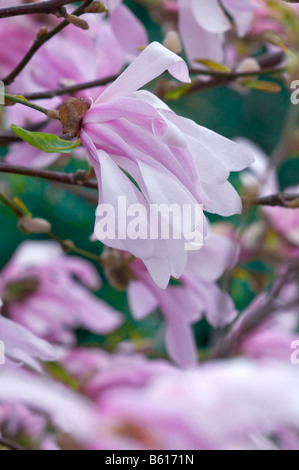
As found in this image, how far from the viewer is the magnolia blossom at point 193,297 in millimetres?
383

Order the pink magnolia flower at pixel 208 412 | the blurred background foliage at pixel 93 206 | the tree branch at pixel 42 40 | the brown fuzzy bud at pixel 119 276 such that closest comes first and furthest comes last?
the pink magnolia flower at pixel 208 412
the tree branch at pixel 42 40
the brown fuzzy bud at pixel 119 276
the blurred background foliage at pixel 93 206

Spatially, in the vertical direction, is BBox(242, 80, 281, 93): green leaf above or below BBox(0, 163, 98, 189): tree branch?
above

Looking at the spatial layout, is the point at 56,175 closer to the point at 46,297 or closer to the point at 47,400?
the point at 47,400

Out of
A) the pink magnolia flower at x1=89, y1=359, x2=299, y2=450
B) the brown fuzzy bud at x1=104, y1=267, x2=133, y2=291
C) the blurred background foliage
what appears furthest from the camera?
the blurred background foliage

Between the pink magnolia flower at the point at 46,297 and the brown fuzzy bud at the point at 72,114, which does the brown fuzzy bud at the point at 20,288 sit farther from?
the brown fuzzy bud at the point at 72,114

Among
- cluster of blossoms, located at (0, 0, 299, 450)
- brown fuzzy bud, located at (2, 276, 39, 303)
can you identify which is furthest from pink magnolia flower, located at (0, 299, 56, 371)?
brown fuzzy bud, located at (2, 276, 39, 303)

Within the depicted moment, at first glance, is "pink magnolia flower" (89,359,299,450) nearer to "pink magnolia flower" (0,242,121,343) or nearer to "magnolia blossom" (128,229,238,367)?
"magnolia blossom" (128,229,238,367)

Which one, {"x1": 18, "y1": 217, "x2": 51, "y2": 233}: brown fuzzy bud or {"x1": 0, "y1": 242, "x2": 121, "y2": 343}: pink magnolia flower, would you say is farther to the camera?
{"x1": 0, "y1": 242, "x2": 121, "y2": 343}: pink magnolia flower

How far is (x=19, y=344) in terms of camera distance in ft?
0.97

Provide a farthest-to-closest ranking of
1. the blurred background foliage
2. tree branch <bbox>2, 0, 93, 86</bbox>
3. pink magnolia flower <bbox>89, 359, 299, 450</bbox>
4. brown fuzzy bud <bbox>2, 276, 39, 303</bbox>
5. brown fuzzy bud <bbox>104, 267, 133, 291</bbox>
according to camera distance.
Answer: the blurred background foliage → brown fuzzy bud <bbox>2, 276, 39, 303</bbox> → brown fuzzy bud <bbox>104, 267, 133, 291</bbox> → tree branch <bbox>2, 0, 93, 86</bbox> → pink magnolia flower <bbox>89, 359, 299, 450</bbox>

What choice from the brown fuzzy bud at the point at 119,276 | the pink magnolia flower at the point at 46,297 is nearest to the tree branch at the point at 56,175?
the brown fuzzy bud at the point at 119,276

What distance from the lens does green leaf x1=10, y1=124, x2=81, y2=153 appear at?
248 mm

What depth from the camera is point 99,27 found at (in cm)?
41
